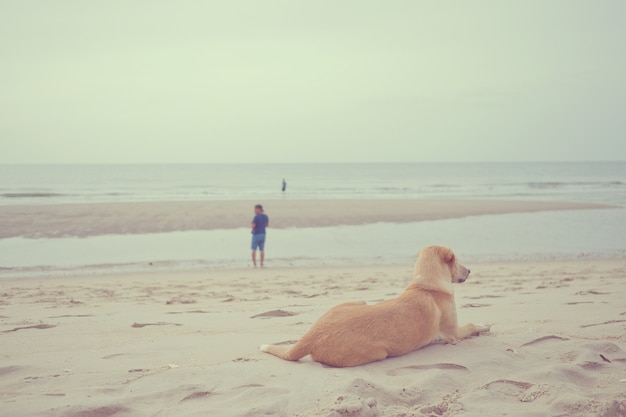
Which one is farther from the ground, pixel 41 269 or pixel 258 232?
pixel 258 232

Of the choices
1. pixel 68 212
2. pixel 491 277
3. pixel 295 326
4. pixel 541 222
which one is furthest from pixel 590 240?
pixel 68 212

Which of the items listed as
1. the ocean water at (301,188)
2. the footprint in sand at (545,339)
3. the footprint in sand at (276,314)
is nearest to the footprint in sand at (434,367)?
the footprint in sand at (545,339)

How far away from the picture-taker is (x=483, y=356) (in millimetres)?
4422

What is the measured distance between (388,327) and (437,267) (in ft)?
2.98

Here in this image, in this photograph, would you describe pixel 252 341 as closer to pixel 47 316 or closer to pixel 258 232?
pixel 47 316

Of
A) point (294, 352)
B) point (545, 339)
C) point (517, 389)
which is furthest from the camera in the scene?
point (545, 339)

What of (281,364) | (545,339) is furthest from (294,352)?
(545,339)

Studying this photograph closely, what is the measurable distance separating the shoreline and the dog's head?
1678 cm

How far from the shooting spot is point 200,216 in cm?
2586

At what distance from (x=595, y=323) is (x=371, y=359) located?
2753 mm

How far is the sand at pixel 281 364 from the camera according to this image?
3445 mm

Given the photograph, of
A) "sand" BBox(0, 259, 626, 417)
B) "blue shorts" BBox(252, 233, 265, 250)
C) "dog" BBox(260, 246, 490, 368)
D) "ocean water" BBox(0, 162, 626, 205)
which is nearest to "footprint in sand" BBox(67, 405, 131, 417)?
"sand" BBox(0, 259, 626, 417)

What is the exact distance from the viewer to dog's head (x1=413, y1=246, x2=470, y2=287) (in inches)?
195

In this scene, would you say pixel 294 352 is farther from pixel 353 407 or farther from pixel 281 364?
pixel 353 407
